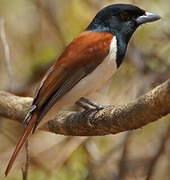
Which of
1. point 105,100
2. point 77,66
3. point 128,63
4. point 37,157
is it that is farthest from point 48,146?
point 77,66

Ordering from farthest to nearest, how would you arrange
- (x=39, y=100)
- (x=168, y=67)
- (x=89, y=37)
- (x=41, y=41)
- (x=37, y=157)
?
(x=41, y=41)
(x=37, y=157)
(x=168, y=67)
(x=89, y=37)
(x=39, y=100)

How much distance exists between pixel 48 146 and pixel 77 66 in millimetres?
1654

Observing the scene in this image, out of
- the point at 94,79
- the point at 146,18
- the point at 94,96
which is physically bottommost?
the point at 94,96

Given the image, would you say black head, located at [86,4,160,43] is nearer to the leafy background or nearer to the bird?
the bird

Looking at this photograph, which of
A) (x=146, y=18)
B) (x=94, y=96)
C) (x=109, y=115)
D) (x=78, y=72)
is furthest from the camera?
(x=94, y=96)

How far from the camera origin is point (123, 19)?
446 centimetres

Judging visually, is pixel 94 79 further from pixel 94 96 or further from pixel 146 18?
pixel 94 96

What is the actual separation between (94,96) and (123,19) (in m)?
1.31

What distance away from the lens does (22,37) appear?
21.0 ft

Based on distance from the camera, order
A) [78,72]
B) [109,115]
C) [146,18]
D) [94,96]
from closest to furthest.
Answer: [109,115]
[78,72]
[146,18]
[94,96]

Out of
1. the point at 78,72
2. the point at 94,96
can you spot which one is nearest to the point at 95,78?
the point at 78,72

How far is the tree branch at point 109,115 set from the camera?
2.79 meters

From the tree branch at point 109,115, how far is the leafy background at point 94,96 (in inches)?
20.8

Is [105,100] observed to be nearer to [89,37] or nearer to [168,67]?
[168,67]
